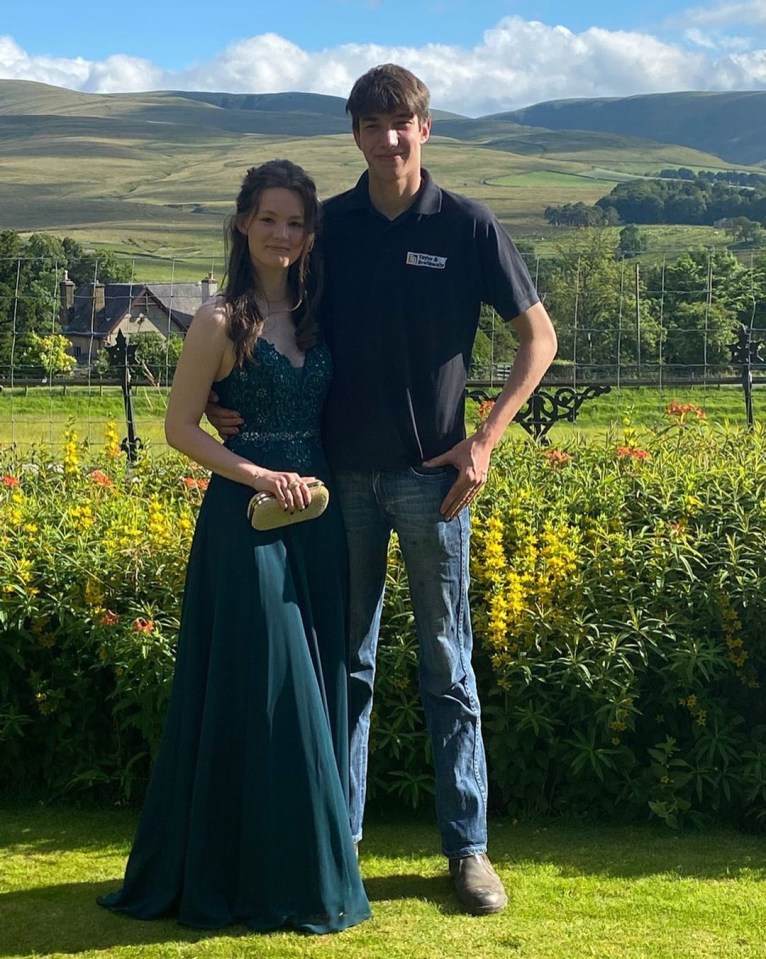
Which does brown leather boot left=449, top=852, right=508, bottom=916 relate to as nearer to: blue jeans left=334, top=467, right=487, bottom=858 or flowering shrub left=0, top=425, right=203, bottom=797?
blue jeans left=334, top=467, right=487, bottom=858

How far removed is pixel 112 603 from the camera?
467 centimetres

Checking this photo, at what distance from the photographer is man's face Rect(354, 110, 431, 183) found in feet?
11.1

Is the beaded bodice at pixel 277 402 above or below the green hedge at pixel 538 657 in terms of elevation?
above

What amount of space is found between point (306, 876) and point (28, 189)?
172730 mm

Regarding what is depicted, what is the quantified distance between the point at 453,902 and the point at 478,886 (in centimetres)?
11

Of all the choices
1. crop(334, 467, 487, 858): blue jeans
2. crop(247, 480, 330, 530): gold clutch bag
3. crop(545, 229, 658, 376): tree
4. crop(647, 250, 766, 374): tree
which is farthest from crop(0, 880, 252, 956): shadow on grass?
crop(647, 250, 766, 374): tree

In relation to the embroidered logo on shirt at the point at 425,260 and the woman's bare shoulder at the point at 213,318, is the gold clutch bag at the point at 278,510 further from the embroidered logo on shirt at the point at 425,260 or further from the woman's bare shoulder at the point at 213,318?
the embroidered logo on shirt at the point at 425,260

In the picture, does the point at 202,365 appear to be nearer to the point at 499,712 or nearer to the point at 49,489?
the point at 499,712

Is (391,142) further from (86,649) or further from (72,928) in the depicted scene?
(72,928)

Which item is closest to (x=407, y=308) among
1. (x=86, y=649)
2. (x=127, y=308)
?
(x=86, y=649)

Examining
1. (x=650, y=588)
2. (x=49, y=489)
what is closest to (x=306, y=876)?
(x=650, y=588)

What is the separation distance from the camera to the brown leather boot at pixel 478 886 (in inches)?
145

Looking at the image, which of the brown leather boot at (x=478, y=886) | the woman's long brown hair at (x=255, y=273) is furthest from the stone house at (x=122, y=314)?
the brown leather boot at (x=478, y=886)

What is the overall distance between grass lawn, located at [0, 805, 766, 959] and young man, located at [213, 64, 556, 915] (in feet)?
0.71
